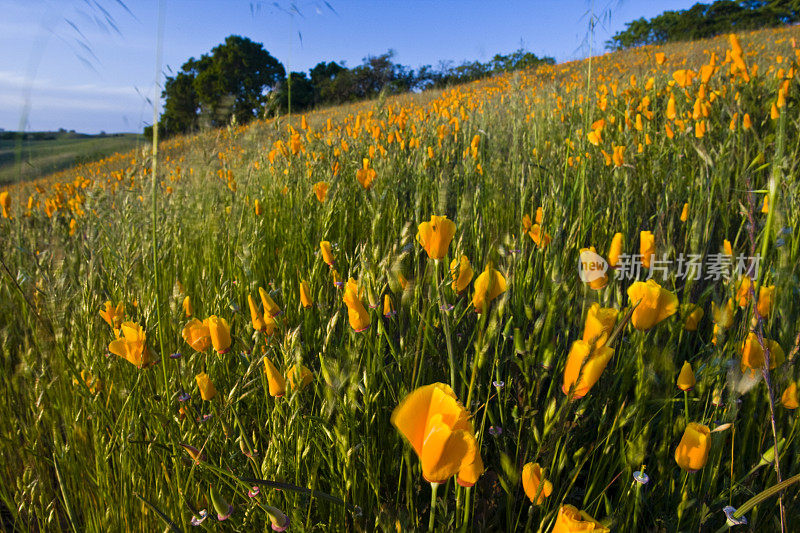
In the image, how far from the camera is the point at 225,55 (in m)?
22.6

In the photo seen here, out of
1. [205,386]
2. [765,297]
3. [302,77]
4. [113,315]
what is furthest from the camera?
[302,77]

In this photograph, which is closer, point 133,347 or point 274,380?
point 274,380

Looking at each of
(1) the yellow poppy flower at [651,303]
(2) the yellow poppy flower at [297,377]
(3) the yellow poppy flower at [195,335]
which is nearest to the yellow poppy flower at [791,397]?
(1) the yellow poppy flower at [651,303]

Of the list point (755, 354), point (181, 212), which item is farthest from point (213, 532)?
point (181, 212)

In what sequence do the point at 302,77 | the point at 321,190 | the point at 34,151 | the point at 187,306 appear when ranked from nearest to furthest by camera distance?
the point at 187,306 < the point at 321,190 < the point at 34,151 < the point at 302,77

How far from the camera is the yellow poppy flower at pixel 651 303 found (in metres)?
0.89

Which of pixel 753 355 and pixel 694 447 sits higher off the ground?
pixel 753 355

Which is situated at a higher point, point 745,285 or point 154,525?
point 745,285

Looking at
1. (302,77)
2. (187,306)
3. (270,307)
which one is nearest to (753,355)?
(270,307)

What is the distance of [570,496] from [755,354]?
497 mm

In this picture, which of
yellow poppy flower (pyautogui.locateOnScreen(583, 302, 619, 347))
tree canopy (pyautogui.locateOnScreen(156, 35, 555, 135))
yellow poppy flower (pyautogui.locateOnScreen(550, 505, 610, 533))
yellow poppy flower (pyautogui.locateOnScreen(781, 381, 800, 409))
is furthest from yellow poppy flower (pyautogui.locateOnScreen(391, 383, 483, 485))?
tree canopy (pyautogui.locateOnScreen(156, 35, 555, 135))

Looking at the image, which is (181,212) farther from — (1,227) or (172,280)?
(1,227)

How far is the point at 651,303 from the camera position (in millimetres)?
892

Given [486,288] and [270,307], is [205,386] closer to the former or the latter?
[270,307]
